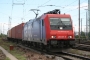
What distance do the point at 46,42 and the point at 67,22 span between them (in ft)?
8.27

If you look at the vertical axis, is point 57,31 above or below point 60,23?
below

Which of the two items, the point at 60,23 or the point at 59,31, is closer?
the point at 59,31

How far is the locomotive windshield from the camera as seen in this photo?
61.1 feet

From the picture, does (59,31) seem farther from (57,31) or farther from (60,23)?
(60,23)

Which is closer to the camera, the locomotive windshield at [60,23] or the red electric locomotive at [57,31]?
the red electric locomotive at [57,31]

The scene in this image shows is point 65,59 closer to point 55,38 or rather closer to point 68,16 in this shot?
point 55,38

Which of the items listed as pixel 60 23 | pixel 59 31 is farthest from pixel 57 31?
pixel 60 23

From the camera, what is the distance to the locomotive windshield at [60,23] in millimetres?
18609

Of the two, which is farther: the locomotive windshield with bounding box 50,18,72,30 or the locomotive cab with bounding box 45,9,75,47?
the locomotive windshield with bounding box 50,18,72,30

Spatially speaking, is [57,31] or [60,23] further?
[60,23]

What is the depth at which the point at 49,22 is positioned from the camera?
18.6 metres

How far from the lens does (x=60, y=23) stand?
742 inches

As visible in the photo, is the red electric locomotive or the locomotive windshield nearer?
the red electric locomotive

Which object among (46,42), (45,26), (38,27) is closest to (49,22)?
(45,26)
